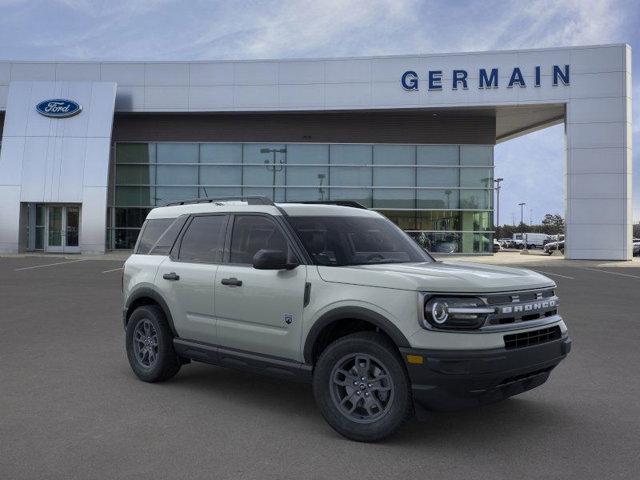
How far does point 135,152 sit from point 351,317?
31.2m

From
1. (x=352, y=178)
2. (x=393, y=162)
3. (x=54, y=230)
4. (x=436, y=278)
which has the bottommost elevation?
(x=436, y=278)

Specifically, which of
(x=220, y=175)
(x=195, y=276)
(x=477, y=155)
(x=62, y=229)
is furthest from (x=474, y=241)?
(x=195, y=276)

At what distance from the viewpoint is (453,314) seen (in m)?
4.23

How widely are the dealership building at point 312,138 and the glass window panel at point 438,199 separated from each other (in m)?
0.05

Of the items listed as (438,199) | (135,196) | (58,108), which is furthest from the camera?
(135,196)

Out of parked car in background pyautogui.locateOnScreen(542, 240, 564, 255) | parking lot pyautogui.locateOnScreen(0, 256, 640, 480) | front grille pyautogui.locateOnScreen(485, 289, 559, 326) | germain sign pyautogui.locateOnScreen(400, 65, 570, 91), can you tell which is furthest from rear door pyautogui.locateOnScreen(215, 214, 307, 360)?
parked car in background pyautogui.locateOnScreen(542, 240, 564, 255)

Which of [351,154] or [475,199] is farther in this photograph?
[351,154]

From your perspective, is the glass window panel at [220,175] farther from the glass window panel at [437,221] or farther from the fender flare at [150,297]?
the fender flare at [150,297]

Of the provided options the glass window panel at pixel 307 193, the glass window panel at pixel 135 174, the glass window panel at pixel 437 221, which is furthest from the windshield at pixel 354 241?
the glass window panel at pixel 135 174

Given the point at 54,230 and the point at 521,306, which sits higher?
the point at 54,230

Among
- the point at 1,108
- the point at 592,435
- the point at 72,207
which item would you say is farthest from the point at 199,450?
the point at 1,108

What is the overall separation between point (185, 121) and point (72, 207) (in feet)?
24.1

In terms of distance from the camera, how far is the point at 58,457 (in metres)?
4.16

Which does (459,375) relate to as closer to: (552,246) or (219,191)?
(219,191)
